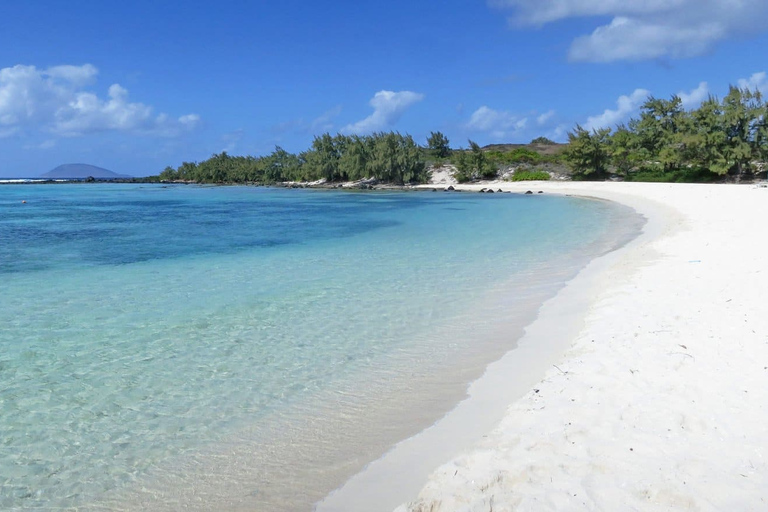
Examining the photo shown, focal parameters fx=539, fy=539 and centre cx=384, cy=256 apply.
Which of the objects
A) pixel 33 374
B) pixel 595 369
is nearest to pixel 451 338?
pixel 595 369

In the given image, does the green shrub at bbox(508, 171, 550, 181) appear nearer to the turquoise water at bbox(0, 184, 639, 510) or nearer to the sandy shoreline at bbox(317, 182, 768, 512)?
the turquoise water at bbox(0, 184, 639, 510)

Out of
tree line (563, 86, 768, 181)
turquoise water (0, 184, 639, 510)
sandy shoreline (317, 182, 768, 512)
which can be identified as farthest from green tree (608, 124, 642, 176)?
sandy shoreline (317, 182, 768, 512)

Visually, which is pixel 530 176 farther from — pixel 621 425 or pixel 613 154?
pixel 621 425

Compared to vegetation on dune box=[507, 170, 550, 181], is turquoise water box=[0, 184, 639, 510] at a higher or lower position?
lower

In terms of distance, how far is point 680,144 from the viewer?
46062 mm

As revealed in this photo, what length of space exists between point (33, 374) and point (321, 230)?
17.2 m

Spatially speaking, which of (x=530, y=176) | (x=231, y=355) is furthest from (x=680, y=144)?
(x=231, y=355)

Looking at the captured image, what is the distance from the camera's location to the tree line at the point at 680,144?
41.1 meters

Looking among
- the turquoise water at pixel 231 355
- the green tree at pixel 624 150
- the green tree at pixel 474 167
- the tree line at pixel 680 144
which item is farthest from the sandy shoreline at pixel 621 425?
the green tree at pixel 474 167

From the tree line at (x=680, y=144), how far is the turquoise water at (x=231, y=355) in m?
32.3

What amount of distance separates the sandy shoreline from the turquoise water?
57 cm

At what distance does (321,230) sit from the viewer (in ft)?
76.5

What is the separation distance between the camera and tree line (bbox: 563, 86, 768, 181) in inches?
1617

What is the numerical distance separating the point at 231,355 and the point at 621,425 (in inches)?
188
